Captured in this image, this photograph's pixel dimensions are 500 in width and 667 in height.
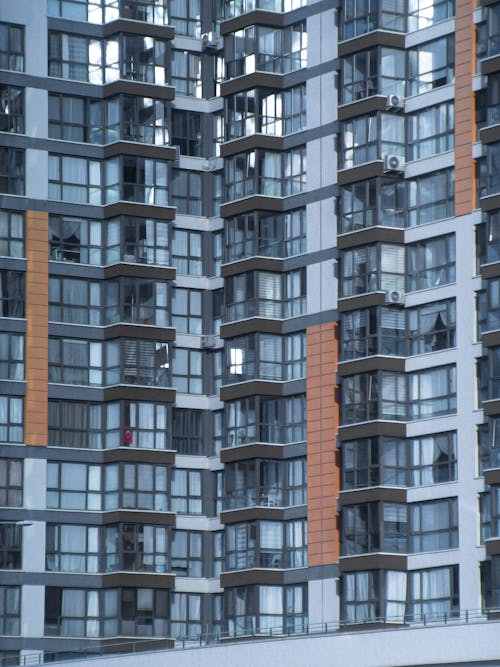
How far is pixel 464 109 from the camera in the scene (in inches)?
3526

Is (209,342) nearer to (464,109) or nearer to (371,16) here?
(371,16)

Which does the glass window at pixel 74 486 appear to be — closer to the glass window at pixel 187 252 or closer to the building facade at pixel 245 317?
the building facade at pixel 245 317

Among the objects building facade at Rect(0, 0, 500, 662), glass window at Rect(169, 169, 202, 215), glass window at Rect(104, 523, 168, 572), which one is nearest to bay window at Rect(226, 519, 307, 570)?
building facade at Rect(0, 0, 500, 662)

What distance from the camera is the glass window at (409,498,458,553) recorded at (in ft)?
286

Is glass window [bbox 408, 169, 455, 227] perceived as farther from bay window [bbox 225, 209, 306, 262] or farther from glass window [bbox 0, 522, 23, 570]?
glass window [bbox 0, 522, 23, 570]

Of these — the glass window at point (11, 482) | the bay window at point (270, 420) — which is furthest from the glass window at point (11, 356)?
the bay window at point (270, 420)

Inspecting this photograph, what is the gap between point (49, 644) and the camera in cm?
9381

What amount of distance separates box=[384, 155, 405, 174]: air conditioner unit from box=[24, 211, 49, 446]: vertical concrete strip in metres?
15.5

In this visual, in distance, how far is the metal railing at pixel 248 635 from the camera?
86.2 metres

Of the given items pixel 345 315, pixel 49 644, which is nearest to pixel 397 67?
pixel 345 315

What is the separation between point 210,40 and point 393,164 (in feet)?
45.4

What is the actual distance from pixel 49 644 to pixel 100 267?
16.1 metres

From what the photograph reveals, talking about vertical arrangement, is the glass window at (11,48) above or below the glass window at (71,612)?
above

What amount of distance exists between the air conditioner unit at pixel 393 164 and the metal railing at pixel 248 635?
17.5 metres
